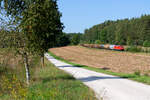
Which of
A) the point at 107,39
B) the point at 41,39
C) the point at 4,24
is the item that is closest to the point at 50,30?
the point at 41,39

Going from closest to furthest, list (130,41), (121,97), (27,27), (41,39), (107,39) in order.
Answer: (121,97), (27,27), (41,39), (130,41), (107,39)

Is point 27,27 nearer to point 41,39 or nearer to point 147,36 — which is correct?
point 41,39

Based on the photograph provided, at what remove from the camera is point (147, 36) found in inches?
3017

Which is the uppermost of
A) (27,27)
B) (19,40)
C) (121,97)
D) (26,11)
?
(26,11)

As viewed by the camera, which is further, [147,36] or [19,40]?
[147,36]

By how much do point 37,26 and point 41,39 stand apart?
2.63ft

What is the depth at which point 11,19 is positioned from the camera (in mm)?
10273

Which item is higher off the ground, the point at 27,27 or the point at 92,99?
the point at 27,27

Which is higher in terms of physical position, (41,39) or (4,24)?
(4,24)

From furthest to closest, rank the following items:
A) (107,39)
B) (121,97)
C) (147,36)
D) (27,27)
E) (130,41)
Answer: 1. (107,39)
2. (130,41)
3. (147,36)
4. (27,27)
5. (121,97)

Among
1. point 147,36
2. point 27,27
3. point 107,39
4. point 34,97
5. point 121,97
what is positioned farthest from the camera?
point 107,39

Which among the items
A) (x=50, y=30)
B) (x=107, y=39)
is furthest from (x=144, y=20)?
(x=50, y=30)

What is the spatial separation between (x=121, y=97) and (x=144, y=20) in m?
82.0

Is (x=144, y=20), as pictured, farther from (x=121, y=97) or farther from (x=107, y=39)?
(x=121, y=97)
